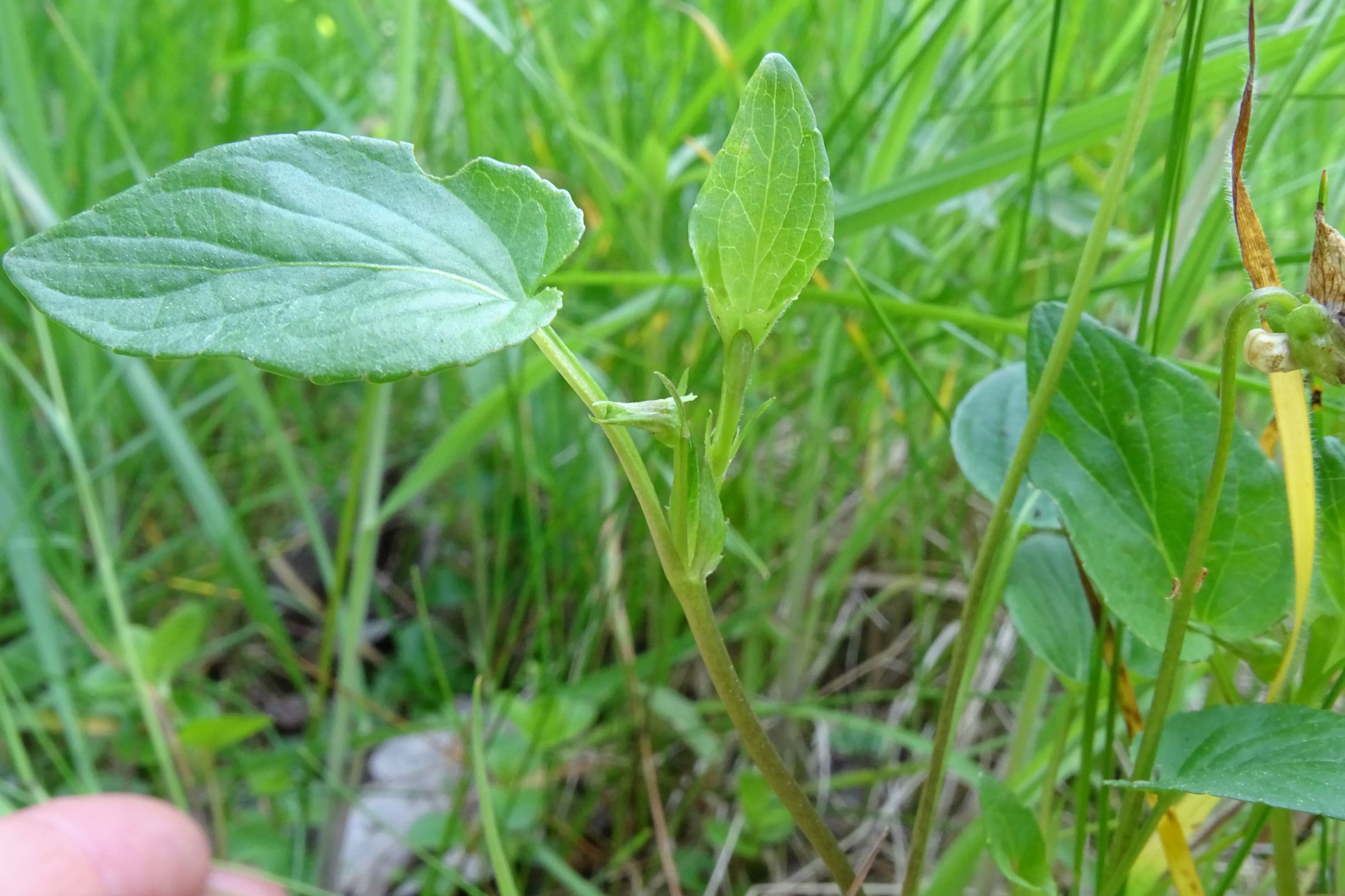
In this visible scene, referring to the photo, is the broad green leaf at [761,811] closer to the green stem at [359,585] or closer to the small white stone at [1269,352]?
the green stem at [359,585]

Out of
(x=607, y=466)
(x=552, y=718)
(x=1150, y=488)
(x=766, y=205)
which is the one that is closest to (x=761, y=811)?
(x=552, y=718)

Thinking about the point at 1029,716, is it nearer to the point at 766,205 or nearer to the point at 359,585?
the point at 766,205

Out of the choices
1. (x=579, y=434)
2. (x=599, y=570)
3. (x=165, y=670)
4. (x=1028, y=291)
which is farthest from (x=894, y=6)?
(x=165, y=670)

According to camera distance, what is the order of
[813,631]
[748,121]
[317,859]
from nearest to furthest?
1. [748,121]
2. [317,859]
3. [813,631]

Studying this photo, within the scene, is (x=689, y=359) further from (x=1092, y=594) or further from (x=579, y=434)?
(x=1092, y=594)

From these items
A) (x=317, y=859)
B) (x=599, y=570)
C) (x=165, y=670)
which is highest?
(x=599, y=570)

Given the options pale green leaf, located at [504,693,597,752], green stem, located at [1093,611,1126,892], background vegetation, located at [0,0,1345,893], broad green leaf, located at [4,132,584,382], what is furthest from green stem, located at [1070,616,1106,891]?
pale green leaf, located at [504,693,597,752]

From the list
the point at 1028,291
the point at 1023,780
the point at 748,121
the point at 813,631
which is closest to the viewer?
the point at 748,121
